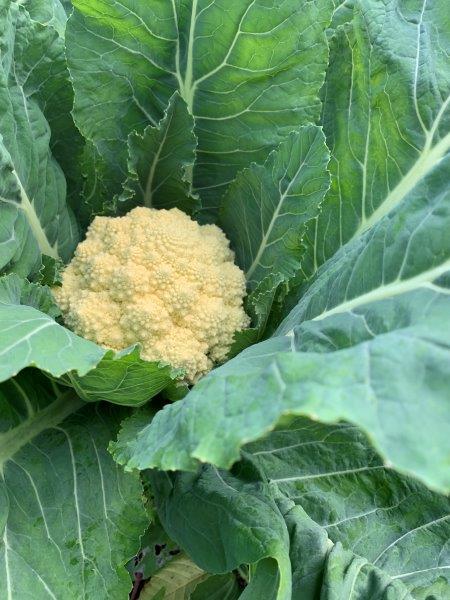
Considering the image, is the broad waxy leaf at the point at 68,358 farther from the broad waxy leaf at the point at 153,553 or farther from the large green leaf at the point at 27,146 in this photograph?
the broad waxy leaf at the point at 153,553

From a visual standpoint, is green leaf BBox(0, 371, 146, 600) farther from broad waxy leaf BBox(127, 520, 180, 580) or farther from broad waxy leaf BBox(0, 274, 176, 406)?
broad waxy leaf BBox(127, 520, 180, 580)

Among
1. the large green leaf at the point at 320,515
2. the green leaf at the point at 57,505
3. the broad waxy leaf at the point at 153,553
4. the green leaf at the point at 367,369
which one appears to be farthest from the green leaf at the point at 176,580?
the green leaf at the point at 367,369

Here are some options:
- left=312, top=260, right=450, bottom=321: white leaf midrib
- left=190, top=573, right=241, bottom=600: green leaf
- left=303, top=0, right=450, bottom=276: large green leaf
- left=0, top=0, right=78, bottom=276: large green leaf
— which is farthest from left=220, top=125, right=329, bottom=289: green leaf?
left=190, top=573, right=241, bottom=600: green leaf

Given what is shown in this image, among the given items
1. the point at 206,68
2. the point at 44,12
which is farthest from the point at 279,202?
the point at 44,12

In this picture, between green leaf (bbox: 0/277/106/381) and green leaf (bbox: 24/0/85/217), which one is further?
green leaf (bbox: 24/0/85/217)

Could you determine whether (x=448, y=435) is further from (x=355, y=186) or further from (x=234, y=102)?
(x=234, y=102)

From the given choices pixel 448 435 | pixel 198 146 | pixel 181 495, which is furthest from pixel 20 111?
pixel 448 435

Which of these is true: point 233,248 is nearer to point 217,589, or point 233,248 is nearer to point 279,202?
point 279,202
